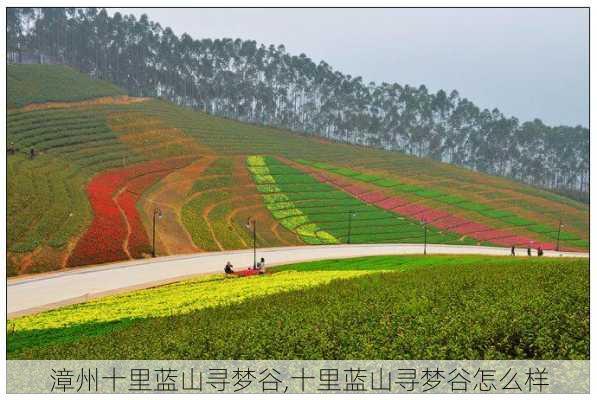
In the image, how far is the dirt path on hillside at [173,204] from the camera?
179 feet

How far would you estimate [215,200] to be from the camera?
7075 centimetres

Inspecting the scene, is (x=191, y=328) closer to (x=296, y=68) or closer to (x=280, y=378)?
(x=280, y=378)

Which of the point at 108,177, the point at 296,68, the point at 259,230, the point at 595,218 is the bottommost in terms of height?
the point at 259,230

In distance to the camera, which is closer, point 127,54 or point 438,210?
point 438,210

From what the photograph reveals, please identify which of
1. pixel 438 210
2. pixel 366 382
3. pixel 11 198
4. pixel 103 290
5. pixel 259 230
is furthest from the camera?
pixel 438 210

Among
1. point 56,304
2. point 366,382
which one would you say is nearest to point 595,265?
point 366,382

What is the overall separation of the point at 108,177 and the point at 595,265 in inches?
2488

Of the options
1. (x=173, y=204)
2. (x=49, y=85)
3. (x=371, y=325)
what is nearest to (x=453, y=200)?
(x=173, y=204)

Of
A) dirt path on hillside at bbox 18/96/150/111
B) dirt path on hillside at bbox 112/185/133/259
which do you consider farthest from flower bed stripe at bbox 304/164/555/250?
dirt path on hillside at bbox 18/96/150/111

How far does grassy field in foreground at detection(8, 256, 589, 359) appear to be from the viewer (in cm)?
1095

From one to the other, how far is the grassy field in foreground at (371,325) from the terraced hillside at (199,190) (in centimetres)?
2648

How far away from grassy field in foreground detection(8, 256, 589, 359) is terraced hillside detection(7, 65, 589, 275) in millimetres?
26476

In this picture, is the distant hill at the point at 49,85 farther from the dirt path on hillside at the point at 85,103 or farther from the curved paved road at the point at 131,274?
the curved paved road at the point at 131,274

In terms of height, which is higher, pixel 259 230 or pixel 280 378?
pixel 280 378
